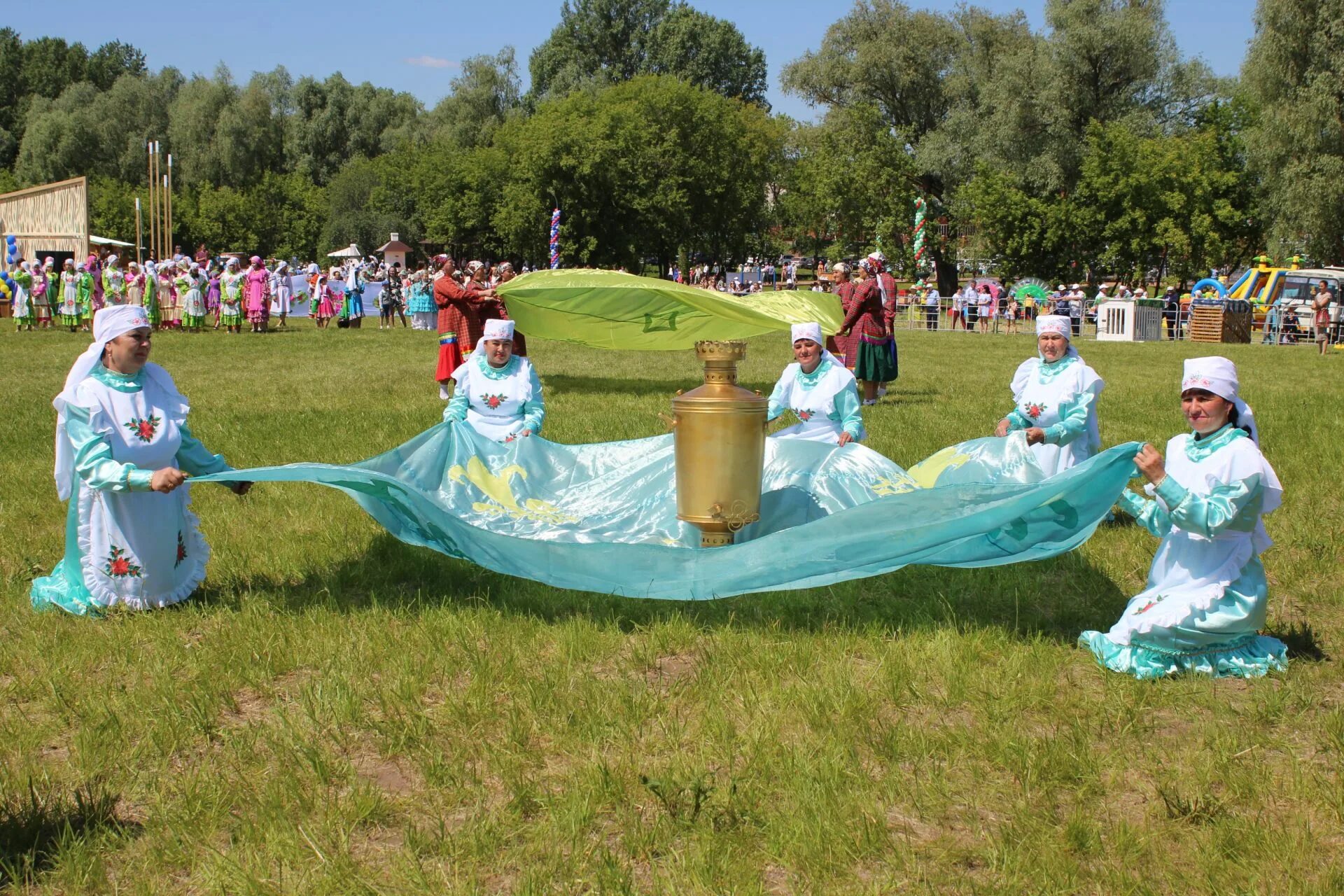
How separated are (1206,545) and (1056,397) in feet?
9.52

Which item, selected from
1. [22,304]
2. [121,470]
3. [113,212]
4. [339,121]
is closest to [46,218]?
[22,304]

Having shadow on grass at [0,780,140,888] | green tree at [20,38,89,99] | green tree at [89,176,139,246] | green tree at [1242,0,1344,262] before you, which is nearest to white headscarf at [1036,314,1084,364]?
shadow on grass at [0,780,140,888]

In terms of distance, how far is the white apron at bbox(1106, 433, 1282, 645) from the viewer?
4770mm

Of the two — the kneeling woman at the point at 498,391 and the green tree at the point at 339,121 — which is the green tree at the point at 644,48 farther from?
the kneeling woman at the point at 498,391

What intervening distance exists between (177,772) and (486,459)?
344 cm

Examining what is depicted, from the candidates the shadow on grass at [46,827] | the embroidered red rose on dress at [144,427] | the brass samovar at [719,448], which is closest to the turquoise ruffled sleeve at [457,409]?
the embroidered red rose on dress at [144,427]

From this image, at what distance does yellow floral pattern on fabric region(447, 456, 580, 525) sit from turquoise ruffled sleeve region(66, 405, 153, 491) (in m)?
2.12

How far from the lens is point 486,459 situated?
295 inches

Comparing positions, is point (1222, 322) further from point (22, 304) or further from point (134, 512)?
point (134, 512)

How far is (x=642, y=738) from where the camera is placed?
4574 mm

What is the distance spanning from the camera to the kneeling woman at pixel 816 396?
7750 mm

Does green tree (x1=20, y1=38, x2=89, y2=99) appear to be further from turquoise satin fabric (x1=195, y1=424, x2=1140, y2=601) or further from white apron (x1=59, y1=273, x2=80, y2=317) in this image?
turquoise satin fabric (x1=195, y1=424, x2=1140, y2=601)

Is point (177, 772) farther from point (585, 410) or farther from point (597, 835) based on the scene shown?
point (585, 410)

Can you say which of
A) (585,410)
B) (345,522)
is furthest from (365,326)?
(345,522)
